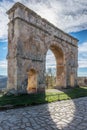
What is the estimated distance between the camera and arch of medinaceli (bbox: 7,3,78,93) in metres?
14.2

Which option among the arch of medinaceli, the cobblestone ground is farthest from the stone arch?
the cobblestone ground

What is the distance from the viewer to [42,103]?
36.2 feet

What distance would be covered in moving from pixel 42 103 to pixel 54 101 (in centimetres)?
122

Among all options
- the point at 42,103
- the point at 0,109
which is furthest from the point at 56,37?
the point at 0,109

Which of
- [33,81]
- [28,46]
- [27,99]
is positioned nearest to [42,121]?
[27,99]

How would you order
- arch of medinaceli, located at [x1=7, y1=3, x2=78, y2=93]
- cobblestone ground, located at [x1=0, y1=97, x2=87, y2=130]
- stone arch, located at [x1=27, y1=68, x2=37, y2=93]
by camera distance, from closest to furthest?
cobblestone ground, located at [x1=0, y1=97, x2=87, y2=130], arch of medinaceli, located at [x1=7, y1=3, x2=78, y2=93], stone arch, located at [x1=27, y1=68, x2=37, y2=93]

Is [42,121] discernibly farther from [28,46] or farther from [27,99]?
[28,46]

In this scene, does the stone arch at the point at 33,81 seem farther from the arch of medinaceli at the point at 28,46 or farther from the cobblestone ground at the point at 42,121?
the cobblestone ground at the point at 42,121

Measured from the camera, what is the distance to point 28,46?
599 inches

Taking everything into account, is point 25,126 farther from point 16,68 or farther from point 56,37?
point 56,37

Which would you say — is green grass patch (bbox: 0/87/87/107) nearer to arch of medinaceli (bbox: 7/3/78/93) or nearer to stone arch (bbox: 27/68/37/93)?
arch of medinaceli (bbox: 7/3/78/93)

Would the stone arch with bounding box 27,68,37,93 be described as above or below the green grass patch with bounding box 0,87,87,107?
above

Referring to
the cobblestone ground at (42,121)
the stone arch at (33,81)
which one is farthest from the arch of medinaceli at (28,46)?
the cobblestone ground at (42,121)

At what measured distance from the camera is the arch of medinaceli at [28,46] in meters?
14.2
